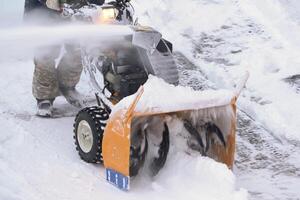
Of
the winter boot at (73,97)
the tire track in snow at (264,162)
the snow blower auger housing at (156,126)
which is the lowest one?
the winter boot at (73,97)

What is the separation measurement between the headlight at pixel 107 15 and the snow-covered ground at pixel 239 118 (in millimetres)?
1271

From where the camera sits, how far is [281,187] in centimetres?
477

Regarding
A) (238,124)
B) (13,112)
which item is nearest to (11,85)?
(13,112)

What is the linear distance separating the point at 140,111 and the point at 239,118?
2.29m

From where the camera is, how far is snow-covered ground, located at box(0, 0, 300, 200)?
4.48 m

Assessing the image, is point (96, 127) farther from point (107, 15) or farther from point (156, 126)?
point (107, 15)

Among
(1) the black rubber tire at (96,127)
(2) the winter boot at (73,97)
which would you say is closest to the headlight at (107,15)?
(1) the black rubber tire at (96,127)

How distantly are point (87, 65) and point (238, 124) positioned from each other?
1.86 meters

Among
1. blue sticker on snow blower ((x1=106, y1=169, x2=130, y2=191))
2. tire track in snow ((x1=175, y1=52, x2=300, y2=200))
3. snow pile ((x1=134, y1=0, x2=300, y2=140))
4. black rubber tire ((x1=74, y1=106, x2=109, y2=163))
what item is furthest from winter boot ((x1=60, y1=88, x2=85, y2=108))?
blue sticker on snow blower ((x1=106, y1=169, x2=130, y2=191))

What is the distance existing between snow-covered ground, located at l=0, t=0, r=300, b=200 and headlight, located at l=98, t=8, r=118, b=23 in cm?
127

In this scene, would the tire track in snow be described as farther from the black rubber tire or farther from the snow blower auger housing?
the black rubber tire

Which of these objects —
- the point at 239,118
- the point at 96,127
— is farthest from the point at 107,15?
the point at 239,118

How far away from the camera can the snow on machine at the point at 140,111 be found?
4.38 m

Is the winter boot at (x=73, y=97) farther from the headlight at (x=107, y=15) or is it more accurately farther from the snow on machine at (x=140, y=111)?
the headlight at (x=107, y=15)
